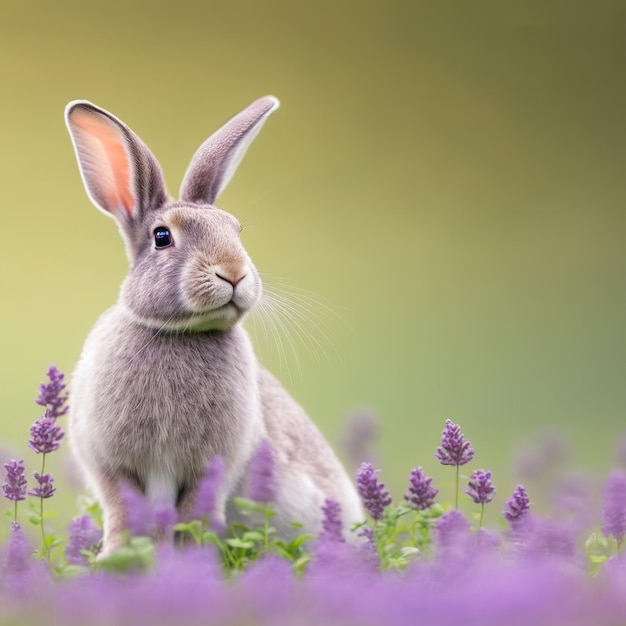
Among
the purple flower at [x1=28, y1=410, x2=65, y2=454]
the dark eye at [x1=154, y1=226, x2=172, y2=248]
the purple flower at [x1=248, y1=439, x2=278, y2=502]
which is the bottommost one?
the purple flower at [x1=248, y1=439, x2=278, y2=502]

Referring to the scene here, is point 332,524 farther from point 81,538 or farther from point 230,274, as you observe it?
point 81,538

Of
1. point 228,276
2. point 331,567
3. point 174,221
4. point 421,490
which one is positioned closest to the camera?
point 331,567

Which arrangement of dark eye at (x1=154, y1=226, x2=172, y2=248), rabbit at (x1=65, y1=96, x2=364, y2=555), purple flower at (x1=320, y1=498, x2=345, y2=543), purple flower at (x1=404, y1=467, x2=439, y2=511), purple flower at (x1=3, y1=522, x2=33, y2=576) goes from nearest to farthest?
1. purple flower at (x1=3, y1=522, x2=33, y2=576)
2. purple flower at (x1=320, y1=498, x2=345, y2=543)
3. purple flower at (x1=404, y1=467, x2=439, y2=511)
4. rabbit at (x1=65, y1=96, x2=364, y2=555)
5. dark eye at (x1=154, y1=226, x2=172, y2=248)

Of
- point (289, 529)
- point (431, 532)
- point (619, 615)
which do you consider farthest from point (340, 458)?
point (619, 615)

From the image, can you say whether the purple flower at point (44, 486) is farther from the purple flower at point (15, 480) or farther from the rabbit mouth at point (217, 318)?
the rabbit mouth at point (217, 318)

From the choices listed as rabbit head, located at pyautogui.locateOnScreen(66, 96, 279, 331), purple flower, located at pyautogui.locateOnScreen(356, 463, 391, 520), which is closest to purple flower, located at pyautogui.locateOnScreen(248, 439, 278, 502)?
purple flower, located at pyautogui.locateOnScreen(356, 463, 391, 520)

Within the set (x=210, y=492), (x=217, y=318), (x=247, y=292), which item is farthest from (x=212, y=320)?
(x=210, y=492)

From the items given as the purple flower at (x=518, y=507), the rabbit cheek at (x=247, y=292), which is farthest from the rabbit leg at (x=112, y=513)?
the purple flower at (x=518, y=507)

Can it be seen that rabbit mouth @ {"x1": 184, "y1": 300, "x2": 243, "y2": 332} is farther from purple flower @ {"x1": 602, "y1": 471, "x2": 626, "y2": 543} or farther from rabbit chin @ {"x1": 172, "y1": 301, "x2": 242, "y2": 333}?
purple flower @ {"x1": 602, "y1": 471, "x2": 626, "y2": 543}
